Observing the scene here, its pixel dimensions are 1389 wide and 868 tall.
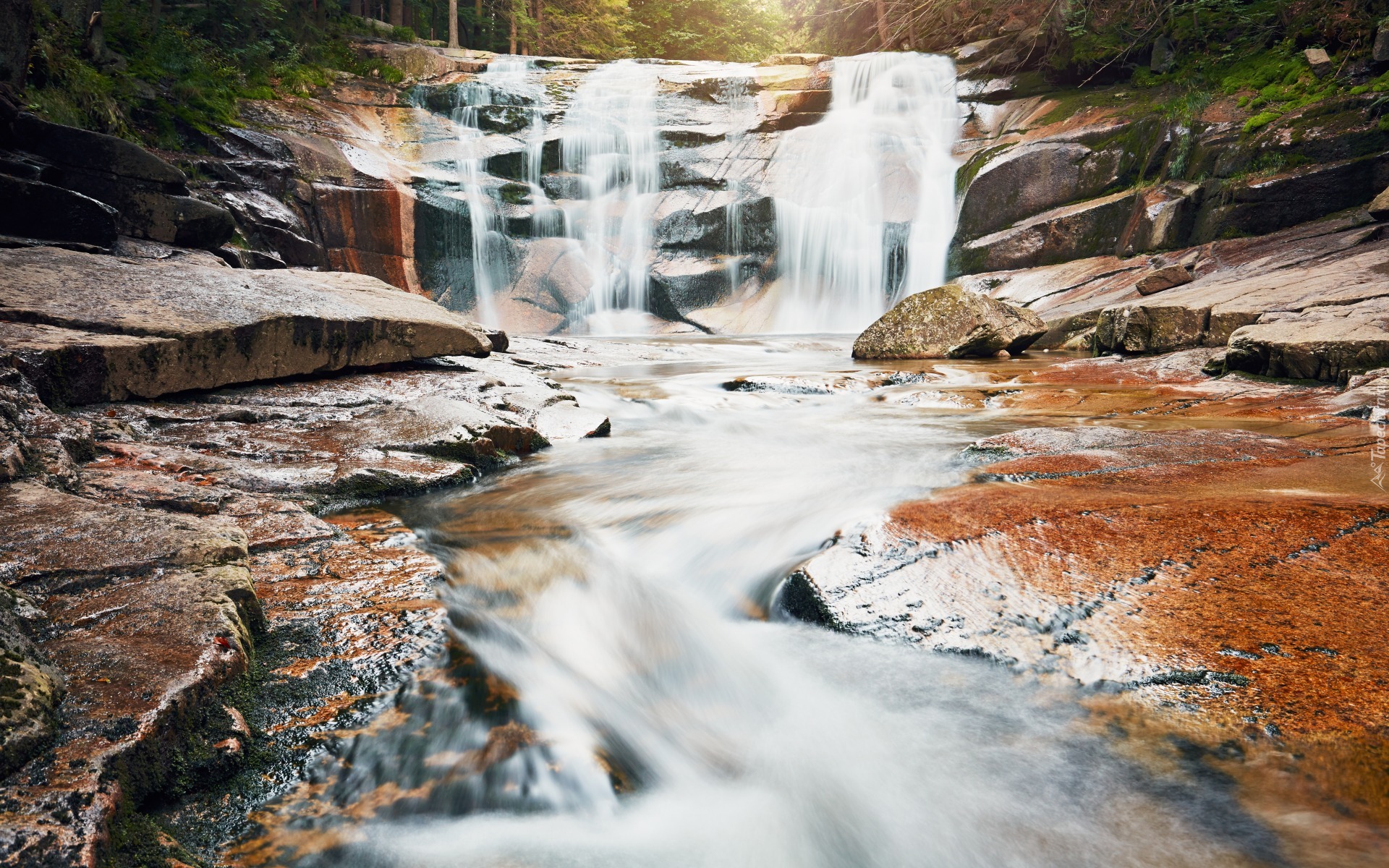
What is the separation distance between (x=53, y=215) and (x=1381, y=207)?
13.4 meters

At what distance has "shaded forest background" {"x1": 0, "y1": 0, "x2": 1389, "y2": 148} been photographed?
9719 mm

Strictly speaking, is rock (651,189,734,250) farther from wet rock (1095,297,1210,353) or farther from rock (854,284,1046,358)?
wet rock (1095,297,1210,353)

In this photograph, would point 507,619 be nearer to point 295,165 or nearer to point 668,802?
point 668,802

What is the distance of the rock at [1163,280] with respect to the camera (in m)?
9.59

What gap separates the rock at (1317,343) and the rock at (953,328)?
287 centimetres

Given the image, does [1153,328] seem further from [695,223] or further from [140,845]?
[695,223]

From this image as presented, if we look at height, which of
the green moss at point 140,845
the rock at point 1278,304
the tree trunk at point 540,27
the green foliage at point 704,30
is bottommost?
the green moss at point 140,845

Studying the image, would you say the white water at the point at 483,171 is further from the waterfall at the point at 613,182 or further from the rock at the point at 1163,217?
the rock at the point at 1163,217

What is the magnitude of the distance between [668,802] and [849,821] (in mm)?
497

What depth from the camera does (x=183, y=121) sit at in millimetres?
13062

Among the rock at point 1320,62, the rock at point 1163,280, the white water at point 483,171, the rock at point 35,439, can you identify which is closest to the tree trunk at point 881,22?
the white water at point 483,171

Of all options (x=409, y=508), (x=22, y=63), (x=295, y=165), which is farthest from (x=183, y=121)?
(x=409, y=508)

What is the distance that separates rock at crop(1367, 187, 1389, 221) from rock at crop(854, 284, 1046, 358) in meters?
3.65

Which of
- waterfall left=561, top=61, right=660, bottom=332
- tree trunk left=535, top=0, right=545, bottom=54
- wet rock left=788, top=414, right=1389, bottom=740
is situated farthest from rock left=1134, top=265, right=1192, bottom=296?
tree trunk left=535, top=0, right=545, bottom=54
